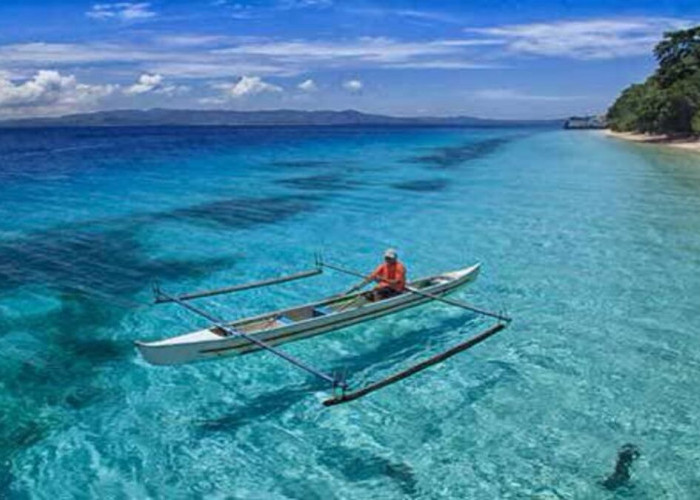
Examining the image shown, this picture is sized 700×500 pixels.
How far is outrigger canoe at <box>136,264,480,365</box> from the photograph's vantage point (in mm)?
12594

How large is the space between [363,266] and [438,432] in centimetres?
1211

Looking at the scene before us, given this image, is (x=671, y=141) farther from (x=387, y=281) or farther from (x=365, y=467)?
(x=365, y=467)

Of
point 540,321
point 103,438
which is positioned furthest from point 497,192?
point 103,438

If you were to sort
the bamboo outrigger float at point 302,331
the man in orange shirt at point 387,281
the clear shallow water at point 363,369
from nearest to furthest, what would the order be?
the clear shallow water at point 363,369 → the bamboo outrigger float at point 302,331 → the man in orange shirt at point 387,281

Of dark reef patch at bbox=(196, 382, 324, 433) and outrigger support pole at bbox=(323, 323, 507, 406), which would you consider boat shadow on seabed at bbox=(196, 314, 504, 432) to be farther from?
outrigger support pole at bbox=(323, 323, 507, 406)

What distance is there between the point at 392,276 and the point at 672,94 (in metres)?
74.7

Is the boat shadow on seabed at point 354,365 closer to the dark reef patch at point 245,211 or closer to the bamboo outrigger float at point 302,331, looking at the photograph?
the bamboo outrigger float at point 302,331

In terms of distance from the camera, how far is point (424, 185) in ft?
155

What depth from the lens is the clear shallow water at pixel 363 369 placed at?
10.4m

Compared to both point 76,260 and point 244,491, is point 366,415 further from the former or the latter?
point 76,260

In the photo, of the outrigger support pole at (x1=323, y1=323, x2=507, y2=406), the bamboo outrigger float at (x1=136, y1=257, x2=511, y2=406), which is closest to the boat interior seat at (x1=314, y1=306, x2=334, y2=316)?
the bamboo outrigger float at (x1=136, y1=257, x2=511, y2=406)

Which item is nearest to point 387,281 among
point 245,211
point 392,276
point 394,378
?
point 392,276

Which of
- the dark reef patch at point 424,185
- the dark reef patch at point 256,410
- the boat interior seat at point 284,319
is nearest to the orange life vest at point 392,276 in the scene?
Answer: the boat interior seat at point 284,319

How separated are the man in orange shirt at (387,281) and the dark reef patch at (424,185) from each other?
27791mm
